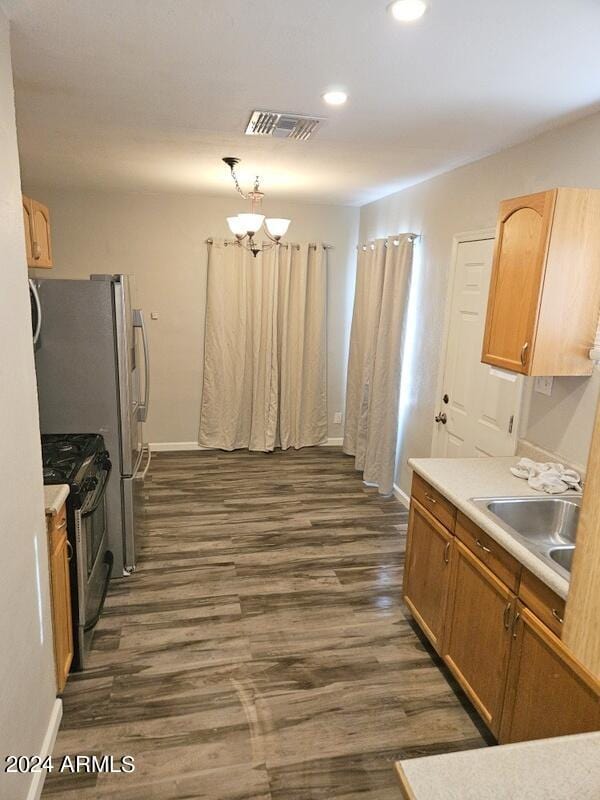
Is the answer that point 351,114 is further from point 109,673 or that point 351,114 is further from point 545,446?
point 109,673

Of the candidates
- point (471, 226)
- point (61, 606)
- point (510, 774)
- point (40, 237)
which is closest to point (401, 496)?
point (471, 226)

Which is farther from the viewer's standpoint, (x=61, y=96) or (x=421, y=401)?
(x=421, y=401)

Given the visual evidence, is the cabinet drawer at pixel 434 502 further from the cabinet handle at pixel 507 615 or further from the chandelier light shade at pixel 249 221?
the chandelier light shade at pixel 249 221

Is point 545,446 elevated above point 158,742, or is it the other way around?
point 545,446

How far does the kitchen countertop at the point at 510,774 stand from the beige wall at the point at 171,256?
4.88m

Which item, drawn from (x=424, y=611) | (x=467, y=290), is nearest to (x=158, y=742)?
(x=424, y=611)

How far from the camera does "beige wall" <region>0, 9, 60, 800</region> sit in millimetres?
1551

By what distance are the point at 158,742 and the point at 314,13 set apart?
2628 mm

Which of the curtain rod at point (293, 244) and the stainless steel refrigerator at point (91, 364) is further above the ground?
the curtain rod at point (293, 244)

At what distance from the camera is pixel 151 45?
1802mm

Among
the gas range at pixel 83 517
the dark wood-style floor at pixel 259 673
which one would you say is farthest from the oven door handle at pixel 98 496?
the dark wood-style floor at pixel 259 673

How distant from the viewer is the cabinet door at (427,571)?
245cm

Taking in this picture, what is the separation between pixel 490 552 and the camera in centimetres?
206

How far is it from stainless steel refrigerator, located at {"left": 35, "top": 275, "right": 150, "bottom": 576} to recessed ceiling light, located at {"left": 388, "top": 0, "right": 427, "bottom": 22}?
1.94m
